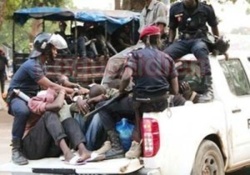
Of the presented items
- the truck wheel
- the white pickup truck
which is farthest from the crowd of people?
the truck wheel

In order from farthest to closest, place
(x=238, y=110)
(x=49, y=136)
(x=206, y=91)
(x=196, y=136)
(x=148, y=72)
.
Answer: (x=238, y=110), (x=206, y=91), (x=49, y=136), (x=196, y=136), (x=148, y=72)

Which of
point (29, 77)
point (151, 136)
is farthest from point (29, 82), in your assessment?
point (151, 136)

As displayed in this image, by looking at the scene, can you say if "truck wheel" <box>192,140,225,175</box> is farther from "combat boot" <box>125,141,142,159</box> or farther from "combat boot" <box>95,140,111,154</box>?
"combat boot" <box>95,140,111,154</box>

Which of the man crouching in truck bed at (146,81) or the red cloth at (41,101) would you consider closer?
the man crouching in truck bed at (146,81)

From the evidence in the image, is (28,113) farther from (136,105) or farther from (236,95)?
(236,95)

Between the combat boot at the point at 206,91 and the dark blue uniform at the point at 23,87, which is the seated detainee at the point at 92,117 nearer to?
the dark blue uniform at the point at 23,87

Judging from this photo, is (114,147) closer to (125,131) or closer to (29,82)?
(125,131)

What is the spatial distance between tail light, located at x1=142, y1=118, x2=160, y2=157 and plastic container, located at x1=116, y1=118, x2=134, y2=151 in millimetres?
441

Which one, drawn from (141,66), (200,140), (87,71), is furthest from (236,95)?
(87,71)

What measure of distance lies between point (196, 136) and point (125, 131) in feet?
2.33

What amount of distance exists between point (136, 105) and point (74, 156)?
0.78 m

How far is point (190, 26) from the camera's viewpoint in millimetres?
7465

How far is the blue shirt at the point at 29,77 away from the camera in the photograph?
20.0ft

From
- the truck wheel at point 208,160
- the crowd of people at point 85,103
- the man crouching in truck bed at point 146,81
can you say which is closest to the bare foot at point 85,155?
the crowd of people at point 85,103
